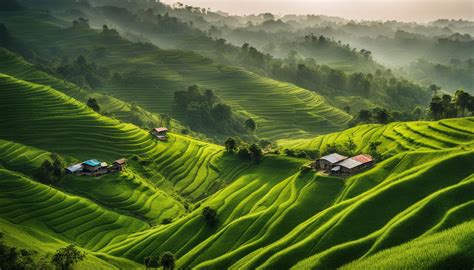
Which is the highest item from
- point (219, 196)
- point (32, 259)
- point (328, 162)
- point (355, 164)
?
point (355, 164)

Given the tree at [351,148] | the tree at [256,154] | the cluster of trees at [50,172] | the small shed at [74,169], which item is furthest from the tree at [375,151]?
the cluster of trees at [50,172]

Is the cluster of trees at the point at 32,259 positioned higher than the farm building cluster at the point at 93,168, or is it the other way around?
the cluster of trees at the point at 32,259

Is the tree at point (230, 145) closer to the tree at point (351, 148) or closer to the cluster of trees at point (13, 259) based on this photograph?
the tree at point (351, 148)

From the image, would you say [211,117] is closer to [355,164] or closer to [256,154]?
[256,154]

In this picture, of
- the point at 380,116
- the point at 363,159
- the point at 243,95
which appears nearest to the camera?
Answer: the point at 363,159

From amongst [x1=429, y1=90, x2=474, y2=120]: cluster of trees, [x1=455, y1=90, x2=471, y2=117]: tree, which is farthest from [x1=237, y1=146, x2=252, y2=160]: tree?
[x1=455, y1=90, x2=471, y2=117]: tree

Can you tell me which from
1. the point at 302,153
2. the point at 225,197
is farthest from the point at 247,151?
the point at 225,197

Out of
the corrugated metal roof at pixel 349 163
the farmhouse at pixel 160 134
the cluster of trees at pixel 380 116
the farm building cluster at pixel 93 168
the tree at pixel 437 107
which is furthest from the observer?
the cluster of trees at pixel 380 116
